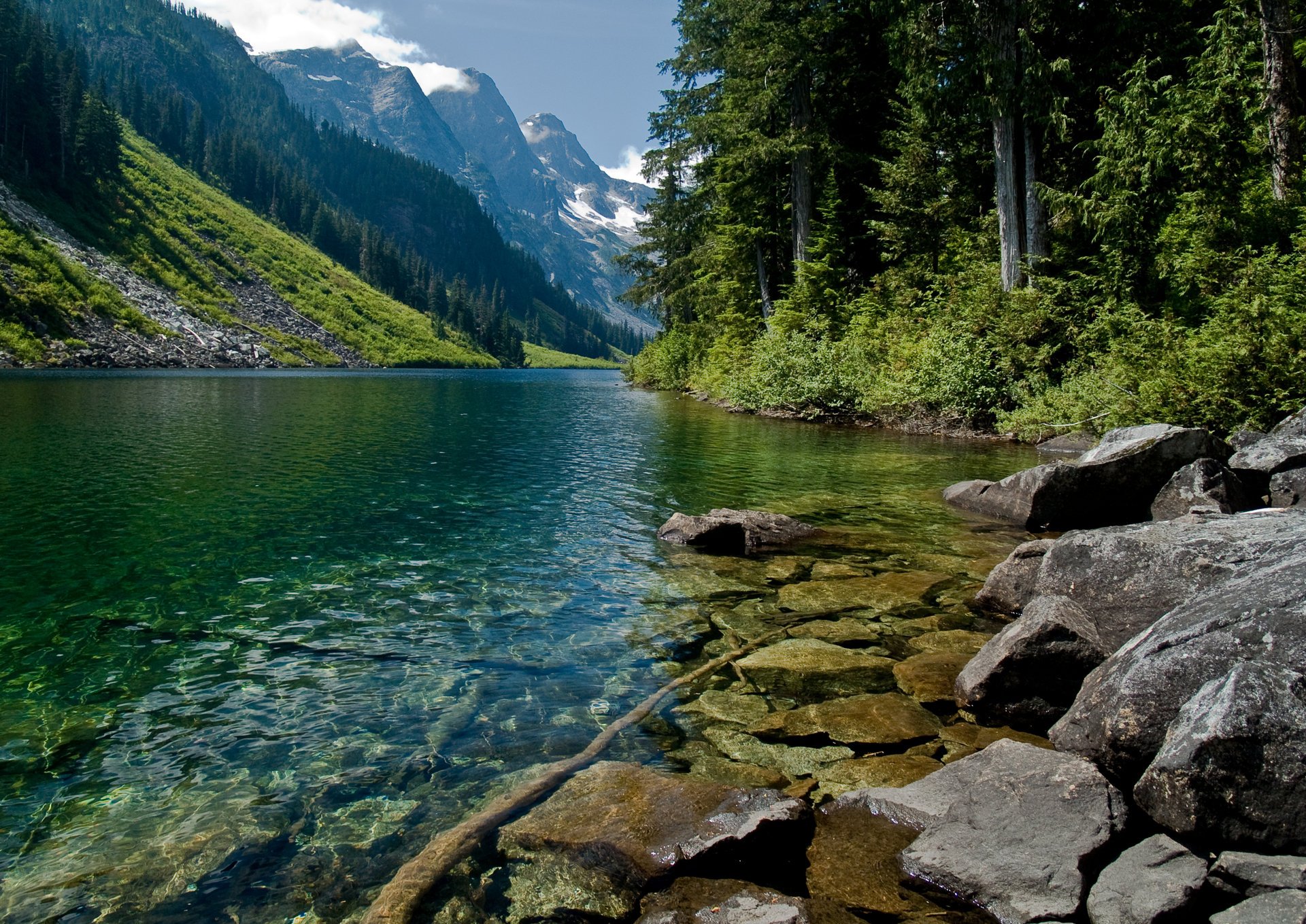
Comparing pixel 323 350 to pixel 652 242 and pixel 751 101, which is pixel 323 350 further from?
pixel 751 101

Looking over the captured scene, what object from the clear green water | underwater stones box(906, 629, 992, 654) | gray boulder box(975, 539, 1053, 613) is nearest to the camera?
the clear green water

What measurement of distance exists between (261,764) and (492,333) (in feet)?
605

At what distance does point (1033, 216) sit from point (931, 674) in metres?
24.1

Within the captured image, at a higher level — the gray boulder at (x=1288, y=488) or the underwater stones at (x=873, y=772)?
the gray boulder at (x=1288, y=488)

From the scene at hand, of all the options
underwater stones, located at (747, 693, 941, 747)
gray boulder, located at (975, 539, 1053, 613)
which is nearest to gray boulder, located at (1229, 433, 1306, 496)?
gray boulder, located at (975, 539, 1053, 613)

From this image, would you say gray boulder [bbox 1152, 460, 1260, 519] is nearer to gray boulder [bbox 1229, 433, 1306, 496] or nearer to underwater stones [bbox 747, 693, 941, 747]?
gray boulder [bbox 1229, 433, 1306, 496]

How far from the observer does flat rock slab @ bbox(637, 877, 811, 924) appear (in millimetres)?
3699

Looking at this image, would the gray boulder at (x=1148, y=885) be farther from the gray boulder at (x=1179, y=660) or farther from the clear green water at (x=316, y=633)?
the clear green water at (x=316, y=633)

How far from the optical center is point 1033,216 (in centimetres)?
2572

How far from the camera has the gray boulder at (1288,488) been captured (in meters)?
10.0

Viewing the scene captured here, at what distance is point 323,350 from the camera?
4242 inches

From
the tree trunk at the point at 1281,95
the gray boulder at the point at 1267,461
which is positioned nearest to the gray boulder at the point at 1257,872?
the gray boulder at the point at 1267,461

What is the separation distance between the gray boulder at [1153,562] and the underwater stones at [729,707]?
2.70 m

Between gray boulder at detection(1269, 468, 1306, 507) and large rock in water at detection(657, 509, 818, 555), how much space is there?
21.1 ft
